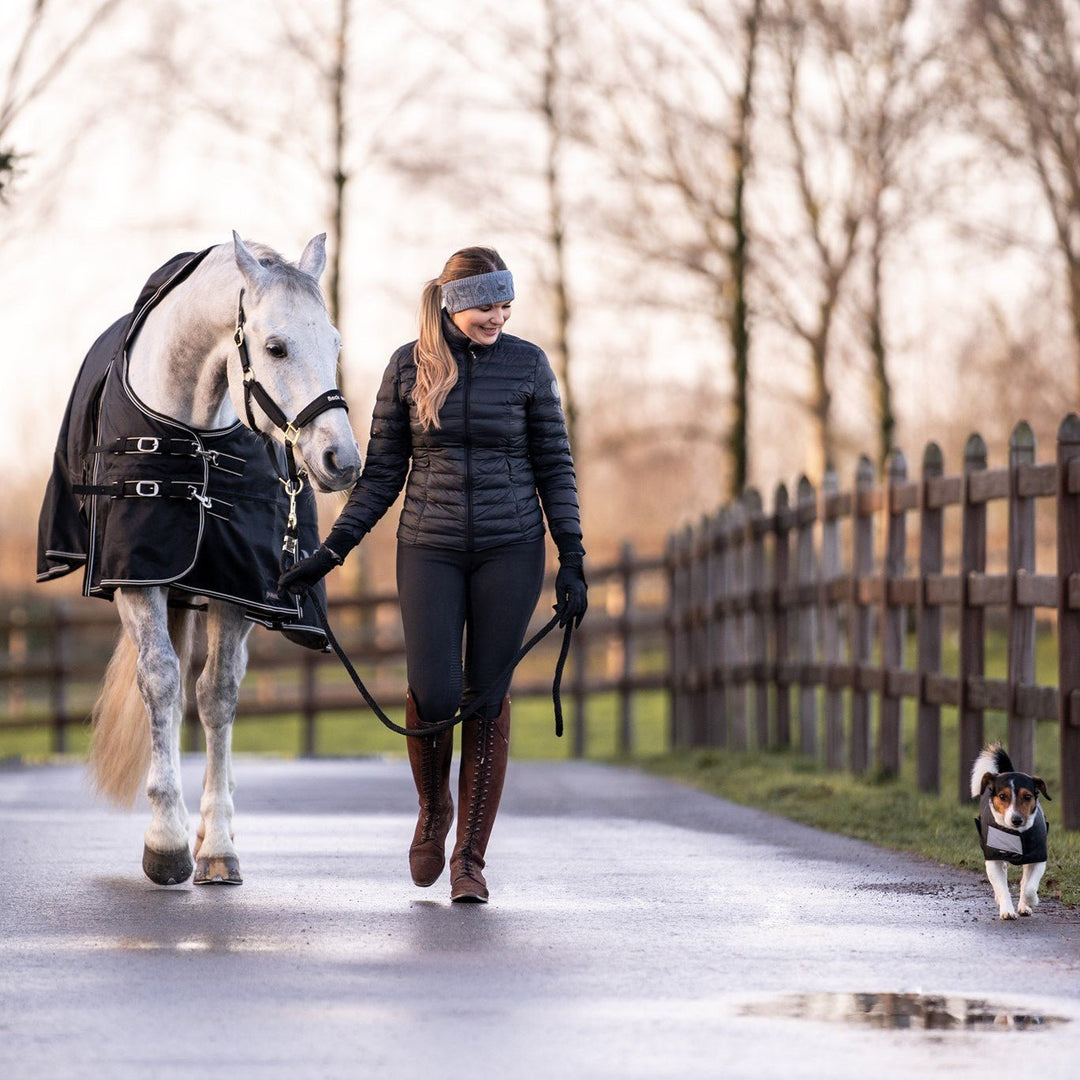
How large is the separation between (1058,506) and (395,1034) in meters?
5.03

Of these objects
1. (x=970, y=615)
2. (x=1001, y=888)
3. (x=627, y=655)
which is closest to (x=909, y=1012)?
(x=1001, y=888)

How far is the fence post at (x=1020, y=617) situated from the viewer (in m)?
9.10

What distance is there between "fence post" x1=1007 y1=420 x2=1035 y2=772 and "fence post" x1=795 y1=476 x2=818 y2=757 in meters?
3.55

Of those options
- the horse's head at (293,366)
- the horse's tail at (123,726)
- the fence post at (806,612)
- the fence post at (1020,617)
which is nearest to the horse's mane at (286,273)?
the horse's head at (293,366)

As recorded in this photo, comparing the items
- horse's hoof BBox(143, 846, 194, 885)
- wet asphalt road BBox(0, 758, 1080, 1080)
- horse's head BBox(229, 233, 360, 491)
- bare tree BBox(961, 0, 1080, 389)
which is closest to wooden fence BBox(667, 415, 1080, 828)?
wet asphalt road BBox(0, 758, 1080, 1080)

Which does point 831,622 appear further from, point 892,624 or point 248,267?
point 248,267

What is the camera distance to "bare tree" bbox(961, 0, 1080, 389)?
20094 mm

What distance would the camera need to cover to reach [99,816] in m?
9.98

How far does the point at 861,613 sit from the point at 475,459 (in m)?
5.71

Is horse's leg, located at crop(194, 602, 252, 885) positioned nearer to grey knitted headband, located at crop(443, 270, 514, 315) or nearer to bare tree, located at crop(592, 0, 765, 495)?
grey knitted headband, located at crop(443, 270, 514, 315)

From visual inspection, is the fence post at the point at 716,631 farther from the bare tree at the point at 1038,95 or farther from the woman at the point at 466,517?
the woman at the point at 466,517

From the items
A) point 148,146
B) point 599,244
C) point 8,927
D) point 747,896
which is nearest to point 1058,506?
point 747,896

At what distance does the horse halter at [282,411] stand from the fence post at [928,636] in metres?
4.33

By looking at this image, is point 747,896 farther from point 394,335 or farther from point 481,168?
point 394,335
